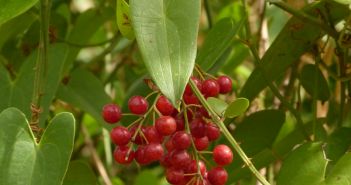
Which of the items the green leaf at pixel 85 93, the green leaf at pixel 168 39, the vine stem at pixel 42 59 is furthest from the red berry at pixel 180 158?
the green leaf at pixel 85 93

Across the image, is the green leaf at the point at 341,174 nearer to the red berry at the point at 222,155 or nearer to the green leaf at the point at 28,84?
the red berry at the point at 222,155

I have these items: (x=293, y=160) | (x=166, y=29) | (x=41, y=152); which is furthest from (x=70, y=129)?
(x=293, y=160)

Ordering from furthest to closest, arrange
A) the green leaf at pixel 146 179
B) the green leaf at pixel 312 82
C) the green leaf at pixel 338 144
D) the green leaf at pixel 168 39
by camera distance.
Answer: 1. the green leaf at pixel 146 179
2. the green leaf at pixel 312 82
3. the green leaf at pixel 338 144
4. the green leaf at pixel 168 39

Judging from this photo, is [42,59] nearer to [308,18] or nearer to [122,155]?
[122,155]

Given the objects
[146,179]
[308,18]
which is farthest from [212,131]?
[146,179]

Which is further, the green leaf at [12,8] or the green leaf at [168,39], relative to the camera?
the green leaf at [12,8]

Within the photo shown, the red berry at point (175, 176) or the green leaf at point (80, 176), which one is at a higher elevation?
the red berry at point (175, 176)

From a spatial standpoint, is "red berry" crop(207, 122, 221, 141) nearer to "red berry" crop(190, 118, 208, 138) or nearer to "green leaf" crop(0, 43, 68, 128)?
"red berry" crop(190, 118, 208, 138)

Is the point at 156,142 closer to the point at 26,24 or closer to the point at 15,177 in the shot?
the point at 15,177
